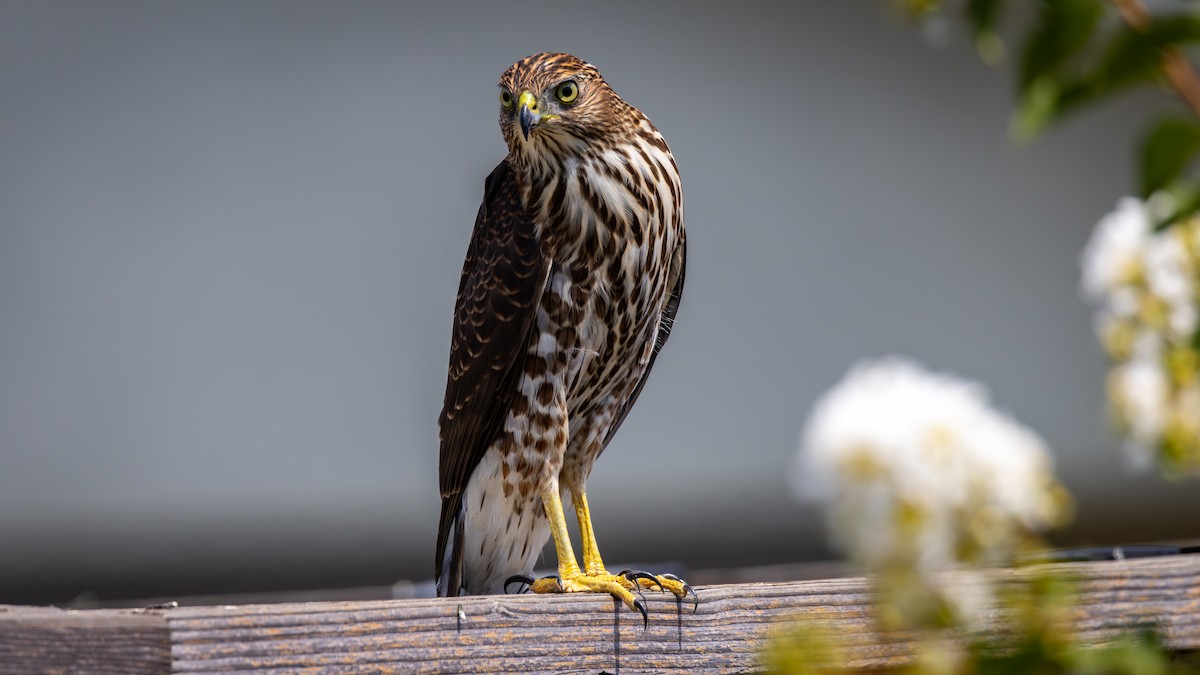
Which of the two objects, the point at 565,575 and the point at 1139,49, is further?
the point at 565,575

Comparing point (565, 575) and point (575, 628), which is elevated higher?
point (565, 575)

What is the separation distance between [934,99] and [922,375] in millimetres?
4972

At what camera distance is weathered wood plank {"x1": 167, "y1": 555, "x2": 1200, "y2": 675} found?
5.82ft

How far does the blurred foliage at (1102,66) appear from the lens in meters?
0.86

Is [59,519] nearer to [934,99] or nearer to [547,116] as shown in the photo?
[547,116]

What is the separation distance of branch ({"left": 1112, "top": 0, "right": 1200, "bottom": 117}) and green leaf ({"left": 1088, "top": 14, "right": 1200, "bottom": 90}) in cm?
2

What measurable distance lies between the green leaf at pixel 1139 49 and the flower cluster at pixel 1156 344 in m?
0.21

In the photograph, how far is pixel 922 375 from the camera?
4.27 feet

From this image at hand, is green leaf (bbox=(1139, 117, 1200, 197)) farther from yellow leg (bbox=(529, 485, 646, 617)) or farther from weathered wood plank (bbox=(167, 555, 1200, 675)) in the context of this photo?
yellow leg (bbox=(529, 485, 646, 617))

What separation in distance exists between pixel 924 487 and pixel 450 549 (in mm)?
2470

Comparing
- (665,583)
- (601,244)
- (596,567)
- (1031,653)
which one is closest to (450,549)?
(596,567)

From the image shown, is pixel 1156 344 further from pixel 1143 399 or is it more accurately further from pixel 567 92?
pixel 567 92

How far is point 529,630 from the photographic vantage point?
1980mm

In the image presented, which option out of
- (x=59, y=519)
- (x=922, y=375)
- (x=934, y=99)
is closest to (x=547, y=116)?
(x=922, y=375)
